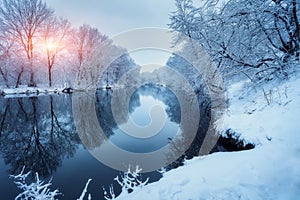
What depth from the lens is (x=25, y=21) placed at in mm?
25656

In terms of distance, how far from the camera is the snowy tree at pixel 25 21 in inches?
952

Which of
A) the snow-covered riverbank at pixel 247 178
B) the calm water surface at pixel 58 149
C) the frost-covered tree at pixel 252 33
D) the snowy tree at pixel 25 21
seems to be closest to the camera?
the snow-covered riverbank at pixel 247 178

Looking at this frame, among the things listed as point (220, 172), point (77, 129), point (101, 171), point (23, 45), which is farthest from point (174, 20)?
point (23, 45)

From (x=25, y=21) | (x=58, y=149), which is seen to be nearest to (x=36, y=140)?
(x=58, y=149)

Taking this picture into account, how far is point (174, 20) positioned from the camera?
43.1ft

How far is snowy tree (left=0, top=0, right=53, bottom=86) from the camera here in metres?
24.2

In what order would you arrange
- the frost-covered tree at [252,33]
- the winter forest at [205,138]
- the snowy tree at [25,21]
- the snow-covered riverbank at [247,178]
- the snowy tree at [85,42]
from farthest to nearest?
the snowy tree at [85,42], the snowy tree at [25,21], the frost-covered tree at [252,33], the winter forest at [205,138], the snow-covered riverbank at [247,178]

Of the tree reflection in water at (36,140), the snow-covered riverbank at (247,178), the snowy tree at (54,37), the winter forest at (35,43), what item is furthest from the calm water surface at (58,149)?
the snowy tree at (54,37)

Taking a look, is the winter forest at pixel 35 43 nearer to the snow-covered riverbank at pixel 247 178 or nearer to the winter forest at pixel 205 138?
the winter forest at pixel 205 138

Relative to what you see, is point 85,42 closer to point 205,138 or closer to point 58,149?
point 58,149

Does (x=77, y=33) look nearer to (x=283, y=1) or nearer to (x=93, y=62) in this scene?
(x=93, y=62)

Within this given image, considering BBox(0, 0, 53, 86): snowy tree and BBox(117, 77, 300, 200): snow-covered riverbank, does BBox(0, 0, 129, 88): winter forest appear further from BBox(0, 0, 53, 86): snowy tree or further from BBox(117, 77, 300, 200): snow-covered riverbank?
BBox(117, 77, 300, 200): snow-covered riverbank

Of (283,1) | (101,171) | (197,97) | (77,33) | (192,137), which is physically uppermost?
(77,33)

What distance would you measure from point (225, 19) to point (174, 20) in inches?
322
